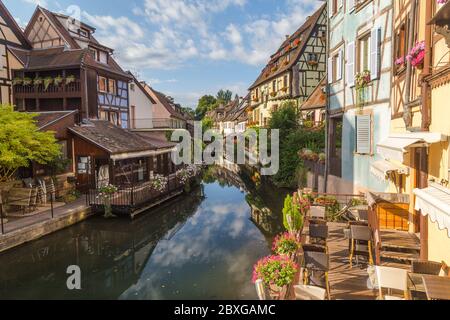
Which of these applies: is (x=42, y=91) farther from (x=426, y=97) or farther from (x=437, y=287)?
(x=437, y=287)

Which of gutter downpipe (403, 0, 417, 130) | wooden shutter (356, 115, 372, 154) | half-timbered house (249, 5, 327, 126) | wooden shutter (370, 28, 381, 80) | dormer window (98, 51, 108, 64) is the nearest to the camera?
gutter downpipe (403, 0, 417, 130)

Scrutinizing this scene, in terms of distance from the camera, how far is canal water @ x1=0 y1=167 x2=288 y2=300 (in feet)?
29.1

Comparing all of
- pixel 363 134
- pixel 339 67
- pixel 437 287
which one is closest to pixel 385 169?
pixel 363 134

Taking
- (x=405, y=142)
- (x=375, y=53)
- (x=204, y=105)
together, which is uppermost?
(x=204, y=105)

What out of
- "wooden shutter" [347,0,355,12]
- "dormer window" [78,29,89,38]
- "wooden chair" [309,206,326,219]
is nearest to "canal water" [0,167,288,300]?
"wooden chair" [309,206,326,219]

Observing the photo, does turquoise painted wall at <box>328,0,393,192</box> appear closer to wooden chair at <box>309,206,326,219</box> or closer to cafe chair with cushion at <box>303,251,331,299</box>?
wooden chair at <box>309,206,326,219</box>

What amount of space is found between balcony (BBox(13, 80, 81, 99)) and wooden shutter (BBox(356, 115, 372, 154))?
59.8 ft

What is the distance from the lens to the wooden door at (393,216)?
8.26 m

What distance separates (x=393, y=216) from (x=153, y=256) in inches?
309

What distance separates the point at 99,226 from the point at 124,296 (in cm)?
630

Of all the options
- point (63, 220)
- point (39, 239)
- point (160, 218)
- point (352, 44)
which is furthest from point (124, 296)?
point (352, 44)

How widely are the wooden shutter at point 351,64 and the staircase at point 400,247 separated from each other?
24.7 ft

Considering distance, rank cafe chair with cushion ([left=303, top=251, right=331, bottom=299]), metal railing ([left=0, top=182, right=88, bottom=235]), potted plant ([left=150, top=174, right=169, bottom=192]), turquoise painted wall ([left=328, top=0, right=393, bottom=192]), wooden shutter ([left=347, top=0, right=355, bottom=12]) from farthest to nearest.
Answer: potted plant ([left=150, top=174, right=169, bottom=192]), wooden shutter ([left=347, top=0, right=355, bottom=12]), metal railing ([left=0, top=182, right=88, bottom=235]), turquoise painted wall ([left=328, top=0, right=393, bottom=192]), cafe chair with cushion ([left=303, top=251, right=331, bottom=299])

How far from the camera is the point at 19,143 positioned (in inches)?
514
